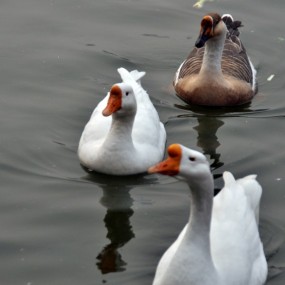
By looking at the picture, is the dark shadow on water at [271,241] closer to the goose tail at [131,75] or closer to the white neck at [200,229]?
the white neck at [200,229]

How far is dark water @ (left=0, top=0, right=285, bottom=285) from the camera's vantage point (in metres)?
9.51

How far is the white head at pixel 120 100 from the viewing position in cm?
1063

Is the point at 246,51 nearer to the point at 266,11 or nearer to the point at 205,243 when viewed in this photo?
the point at 266,11

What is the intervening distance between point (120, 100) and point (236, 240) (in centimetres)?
266

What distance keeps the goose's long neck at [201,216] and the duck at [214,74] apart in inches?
202

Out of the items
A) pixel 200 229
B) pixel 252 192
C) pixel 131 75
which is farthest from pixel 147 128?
pixel 200 229

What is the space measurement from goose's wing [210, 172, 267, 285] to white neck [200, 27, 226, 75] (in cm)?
443

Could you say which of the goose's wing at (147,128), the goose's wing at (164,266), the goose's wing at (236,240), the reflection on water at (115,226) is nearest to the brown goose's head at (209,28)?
the goose's wing at (147,128)

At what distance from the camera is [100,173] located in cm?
1107

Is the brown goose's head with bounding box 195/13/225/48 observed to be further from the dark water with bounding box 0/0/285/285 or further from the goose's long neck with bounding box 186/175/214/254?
the goose's long neck with bounding box 186/175/214/254

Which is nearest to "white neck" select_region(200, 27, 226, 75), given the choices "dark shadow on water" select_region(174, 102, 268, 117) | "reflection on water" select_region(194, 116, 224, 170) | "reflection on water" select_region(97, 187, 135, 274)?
"dark shadow on water" select_region(174, 102, 268, 117)

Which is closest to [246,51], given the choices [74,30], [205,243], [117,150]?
[74,30]

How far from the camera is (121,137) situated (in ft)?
35.6

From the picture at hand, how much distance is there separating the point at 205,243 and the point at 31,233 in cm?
230
